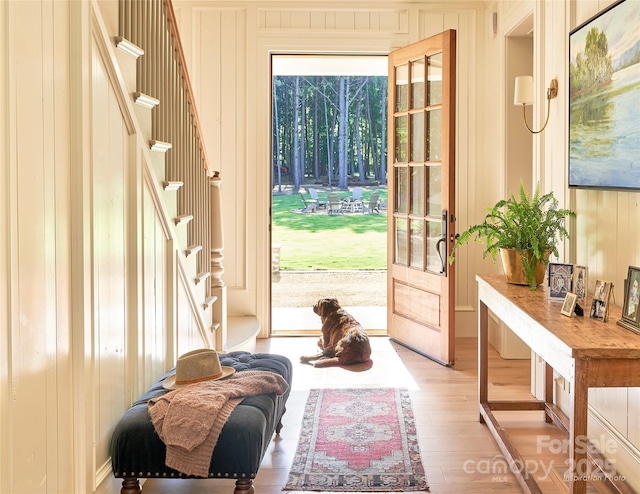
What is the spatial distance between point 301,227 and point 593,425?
10.3 m

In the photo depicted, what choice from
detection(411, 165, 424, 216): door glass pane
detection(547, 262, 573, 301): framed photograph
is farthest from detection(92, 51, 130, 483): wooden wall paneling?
detection(411, 165, 424, 216): door glass pane

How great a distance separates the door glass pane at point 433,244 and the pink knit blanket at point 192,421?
2861mm

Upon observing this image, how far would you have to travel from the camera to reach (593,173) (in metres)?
3.29

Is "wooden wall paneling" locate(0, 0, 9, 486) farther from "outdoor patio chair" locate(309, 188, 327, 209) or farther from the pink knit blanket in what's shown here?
"outdoor patio chair" locate(309, 188, 327, 209)

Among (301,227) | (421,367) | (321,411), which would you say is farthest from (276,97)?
(321,411)

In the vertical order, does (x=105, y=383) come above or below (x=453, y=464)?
above

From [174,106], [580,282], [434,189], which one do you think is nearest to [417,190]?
[434,189]

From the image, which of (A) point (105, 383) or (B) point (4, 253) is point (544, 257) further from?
(B) point (4, 253)

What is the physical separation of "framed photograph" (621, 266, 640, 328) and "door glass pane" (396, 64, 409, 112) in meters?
3.48

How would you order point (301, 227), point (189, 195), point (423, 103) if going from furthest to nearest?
1. point (301, 227)
2. point (423, 103)
3. point (189, 195)

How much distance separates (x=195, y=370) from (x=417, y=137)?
10.5 feet

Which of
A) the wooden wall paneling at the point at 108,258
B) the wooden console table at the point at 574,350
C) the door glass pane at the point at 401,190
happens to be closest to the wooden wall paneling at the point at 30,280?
the wooden wall paneling at the point at 108,258

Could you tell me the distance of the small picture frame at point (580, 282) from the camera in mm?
2998

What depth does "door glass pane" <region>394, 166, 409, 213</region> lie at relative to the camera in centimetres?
586
